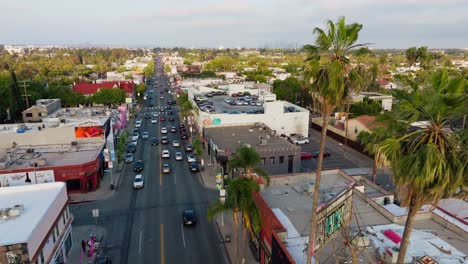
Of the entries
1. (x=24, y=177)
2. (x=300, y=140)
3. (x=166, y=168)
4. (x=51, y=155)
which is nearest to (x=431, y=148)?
(x=24, y=177)

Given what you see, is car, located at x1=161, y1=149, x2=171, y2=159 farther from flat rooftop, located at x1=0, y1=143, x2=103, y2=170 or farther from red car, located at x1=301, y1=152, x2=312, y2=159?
red car, located at x1=301, y1=152, x2=312, y2=159

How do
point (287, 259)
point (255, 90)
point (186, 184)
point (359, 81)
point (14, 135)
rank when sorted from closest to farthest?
point (359, 81) → point (287, 259) → point (186, 184) → point (14, 135) → point (255, 90)

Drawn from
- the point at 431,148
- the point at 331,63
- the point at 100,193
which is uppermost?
the point at 331,63

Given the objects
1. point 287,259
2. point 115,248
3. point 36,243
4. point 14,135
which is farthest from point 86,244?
point 14,135

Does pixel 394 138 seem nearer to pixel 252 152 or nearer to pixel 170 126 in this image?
pixel 252 152

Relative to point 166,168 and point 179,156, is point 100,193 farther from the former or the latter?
point 179,156

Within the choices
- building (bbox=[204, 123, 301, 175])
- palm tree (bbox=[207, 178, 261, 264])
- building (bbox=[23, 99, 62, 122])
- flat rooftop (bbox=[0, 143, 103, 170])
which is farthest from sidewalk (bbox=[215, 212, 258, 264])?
building (bbox=[23, 99, 62, 122])
